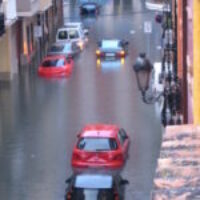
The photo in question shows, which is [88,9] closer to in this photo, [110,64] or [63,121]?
[110,64]

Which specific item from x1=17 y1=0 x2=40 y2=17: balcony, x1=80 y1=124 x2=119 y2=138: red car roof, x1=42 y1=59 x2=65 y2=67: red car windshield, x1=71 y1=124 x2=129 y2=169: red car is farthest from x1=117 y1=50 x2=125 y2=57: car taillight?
x1=71 y1=124 x2=129 y2=169: red car

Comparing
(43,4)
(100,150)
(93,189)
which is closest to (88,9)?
(43,4)

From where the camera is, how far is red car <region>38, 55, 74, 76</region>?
149 feet

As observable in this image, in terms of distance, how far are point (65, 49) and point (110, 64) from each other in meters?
3.46

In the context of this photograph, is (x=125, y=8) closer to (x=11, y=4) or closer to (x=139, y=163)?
(x=11, y=4)

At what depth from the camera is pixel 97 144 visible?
2677 centimetres

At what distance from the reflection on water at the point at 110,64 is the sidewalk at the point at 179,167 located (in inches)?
1490

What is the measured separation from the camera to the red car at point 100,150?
85.3 feet

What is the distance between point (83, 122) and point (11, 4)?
11.3 meters

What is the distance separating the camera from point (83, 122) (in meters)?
33.2

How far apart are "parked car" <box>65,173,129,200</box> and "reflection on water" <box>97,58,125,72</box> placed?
998 inches

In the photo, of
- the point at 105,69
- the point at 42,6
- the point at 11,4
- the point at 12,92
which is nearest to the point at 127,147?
the point at 12,92

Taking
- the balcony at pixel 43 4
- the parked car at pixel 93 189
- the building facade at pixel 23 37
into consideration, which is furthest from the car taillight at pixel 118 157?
the balcony at pixel 43 4

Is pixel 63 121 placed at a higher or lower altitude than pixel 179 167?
lower
